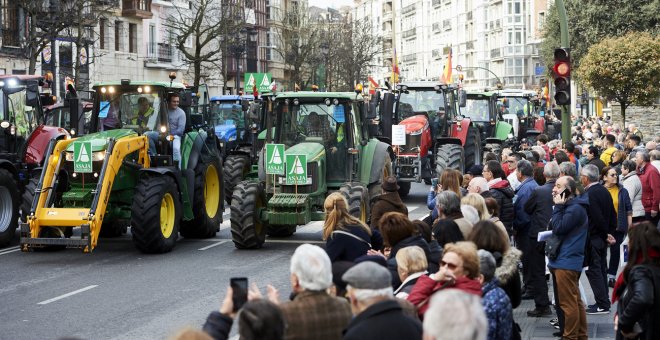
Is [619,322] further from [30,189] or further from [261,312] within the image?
[30,189]

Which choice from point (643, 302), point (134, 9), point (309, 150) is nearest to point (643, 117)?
point (134, 9)

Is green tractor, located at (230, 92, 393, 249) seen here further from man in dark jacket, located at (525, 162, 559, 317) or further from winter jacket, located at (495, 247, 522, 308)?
winter jacket, located at (495, 247, 522, 308)

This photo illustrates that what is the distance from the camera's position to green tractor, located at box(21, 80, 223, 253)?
60.2ft

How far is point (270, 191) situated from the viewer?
19797 mm

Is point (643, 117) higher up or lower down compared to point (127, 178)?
higher up

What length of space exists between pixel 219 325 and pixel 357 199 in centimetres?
1258

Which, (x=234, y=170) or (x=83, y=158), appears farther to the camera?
(x=234, y=170)

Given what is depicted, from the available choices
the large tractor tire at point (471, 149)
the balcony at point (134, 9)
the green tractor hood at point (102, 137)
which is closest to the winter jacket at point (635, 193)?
the green tractor hood at point (102, 137)

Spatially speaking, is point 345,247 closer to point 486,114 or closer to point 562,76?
point 562,76

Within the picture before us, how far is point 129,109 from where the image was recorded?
20.3 metres

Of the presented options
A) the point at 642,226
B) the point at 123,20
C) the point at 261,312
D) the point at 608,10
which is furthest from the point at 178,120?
the point at 608,10

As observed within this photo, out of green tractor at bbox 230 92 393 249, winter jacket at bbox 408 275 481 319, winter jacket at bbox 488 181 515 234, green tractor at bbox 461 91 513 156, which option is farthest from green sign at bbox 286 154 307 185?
green tractor at bbox 461 91 513 156

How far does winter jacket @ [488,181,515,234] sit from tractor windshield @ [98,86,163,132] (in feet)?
25.5

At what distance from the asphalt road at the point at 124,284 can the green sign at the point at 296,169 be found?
3.85 ft
